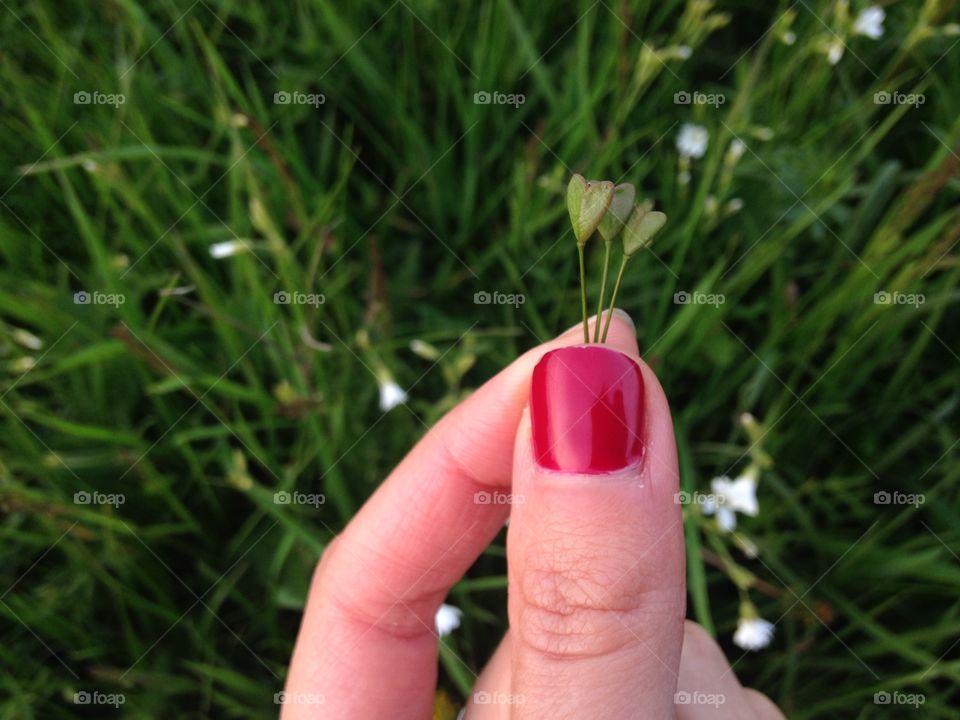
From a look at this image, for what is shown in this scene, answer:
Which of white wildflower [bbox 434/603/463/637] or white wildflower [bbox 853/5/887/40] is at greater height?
white wildflower [bbox 853/5/887/40]

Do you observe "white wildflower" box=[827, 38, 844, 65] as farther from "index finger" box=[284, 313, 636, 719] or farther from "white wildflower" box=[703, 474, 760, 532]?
"index finger" box=[284, 313, 636, 719]

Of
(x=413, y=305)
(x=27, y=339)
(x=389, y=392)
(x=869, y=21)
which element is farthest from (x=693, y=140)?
(x=27, y=339)

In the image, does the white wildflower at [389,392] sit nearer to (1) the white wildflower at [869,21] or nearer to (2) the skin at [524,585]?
(2) the skin at [524,585]

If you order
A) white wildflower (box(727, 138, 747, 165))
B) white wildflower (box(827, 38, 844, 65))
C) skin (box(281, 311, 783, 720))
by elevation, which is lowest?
skin (box(281, 311, 783, 720))

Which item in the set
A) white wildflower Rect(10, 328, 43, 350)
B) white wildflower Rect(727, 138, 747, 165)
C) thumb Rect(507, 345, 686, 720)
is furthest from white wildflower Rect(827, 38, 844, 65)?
white wildflower Rect(10, 328, 43, 350)

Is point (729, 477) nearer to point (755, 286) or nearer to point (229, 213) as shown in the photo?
point (755, 286)

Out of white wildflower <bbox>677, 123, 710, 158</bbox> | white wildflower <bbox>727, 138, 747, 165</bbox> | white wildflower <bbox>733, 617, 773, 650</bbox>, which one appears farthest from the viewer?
white wildflower <bbox>677, 123, 710, 158</bbox>

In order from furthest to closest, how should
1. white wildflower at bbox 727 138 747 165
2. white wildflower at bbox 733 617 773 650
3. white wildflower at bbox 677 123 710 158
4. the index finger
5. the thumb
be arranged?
white wildflower at bbox 677 123 710 158, white wildflower at bbox 727 138 747 165, white wildflower at bbox 733 617 773 650, the index finger, the thumb
